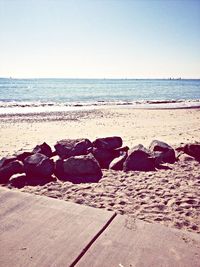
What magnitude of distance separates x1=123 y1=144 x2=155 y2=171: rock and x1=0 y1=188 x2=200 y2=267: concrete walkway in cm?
224

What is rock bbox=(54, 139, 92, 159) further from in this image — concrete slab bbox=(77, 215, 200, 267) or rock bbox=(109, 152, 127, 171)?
concrete slab bbox=(77, 215, 200, 267)

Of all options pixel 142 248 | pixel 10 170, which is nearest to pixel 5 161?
pixel 10 170

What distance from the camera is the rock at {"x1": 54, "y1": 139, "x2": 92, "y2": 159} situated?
236 inches

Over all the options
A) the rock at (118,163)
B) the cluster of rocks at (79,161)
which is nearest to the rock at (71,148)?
the cluster of rocks at (79,161)

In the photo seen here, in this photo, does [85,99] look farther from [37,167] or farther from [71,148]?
[37,167]

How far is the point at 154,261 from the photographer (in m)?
2.52

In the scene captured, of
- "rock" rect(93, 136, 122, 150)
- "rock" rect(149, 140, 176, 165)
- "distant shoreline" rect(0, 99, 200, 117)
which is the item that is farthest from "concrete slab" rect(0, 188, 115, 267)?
"distant shoreline" rect(0, 99, 200, 117)

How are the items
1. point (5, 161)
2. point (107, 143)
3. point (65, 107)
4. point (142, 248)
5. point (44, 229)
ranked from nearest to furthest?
point (142, 248) < point (44, 229) < point (5, 161) < point (107, 143) < point (65, 107)

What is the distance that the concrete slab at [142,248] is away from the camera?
2.51 m

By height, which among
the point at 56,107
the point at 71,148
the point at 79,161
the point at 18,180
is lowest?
the point at 18,180

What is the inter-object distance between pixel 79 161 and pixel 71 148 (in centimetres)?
79

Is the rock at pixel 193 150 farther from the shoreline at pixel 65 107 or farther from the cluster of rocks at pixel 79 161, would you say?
the shoreline at pixel 65 107

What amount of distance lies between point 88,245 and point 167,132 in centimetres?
951

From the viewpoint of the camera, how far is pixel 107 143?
21.1ft
